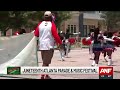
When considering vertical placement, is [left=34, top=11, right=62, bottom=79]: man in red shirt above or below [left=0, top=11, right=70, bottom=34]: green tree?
below

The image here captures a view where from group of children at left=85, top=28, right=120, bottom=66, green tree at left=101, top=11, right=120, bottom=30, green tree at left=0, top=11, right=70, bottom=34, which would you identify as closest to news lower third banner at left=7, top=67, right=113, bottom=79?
green tree at left=101, top=11, right=120, bottom=30

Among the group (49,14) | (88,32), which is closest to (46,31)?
(49,14)

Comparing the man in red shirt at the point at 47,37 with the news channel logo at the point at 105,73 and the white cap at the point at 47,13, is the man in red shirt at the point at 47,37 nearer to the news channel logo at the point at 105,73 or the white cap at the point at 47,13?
the white cap at the point at 47,13

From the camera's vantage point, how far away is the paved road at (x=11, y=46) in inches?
363

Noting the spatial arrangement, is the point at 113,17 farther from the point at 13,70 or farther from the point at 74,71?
the point at 74,71

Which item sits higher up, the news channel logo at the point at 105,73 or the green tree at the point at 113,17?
the green tree at the point at 113,17

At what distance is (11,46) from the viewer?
9438 millimetres

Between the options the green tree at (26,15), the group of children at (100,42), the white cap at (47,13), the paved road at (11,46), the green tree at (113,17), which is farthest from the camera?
the group of children at (100,42)

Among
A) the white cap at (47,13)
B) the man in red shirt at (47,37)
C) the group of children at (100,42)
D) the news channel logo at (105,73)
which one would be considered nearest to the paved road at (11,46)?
the man in red shirt at (47,37)

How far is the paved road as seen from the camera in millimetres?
9211

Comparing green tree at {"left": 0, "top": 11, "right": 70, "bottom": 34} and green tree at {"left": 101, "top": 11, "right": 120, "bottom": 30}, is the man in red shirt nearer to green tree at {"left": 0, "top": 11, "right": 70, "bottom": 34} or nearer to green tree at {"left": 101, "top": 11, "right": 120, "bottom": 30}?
green tree at {"left": 0, "top": 11, "right": 70, "bottom": 34}
